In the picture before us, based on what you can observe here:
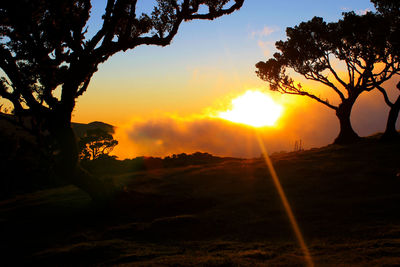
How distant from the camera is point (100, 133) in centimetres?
7381

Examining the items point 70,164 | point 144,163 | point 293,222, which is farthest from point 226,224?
point 144,163

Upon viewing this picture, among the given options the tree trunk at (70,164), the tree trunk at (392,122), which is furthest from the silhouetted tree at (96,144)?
the tree trunk at (70,164)

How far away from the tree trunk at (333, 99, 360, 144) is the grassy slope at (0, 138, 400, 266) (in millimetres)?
19128

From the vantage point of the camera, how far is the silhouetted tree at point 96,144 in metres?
69.6

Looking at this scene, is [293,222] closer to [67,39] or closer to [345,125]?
[67,39]

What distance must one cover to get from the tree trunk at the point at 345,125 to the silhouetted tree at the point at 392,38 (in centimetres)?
557

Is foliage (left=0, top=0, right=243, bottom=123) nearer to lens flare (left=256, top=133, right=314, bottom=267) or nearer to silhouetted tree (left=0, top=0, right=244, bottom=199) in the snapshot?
silhouetted tree (left=0, top=0, right=244, bottom=199)

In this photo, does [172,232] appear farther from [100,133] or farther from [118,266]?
[100,133]

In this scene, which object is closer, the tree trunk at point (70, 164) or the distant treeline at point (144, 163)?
the tree trunk at point (70, 164)

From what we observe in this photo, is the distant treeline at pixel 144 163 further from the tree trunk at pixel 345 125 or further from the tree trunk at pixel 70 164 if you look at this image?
the tree trunk at pixel 70 164

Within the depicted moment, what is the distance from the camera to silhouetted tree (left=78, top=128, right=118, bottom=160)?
69.6 metres

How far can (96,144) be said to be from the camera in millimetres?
71812

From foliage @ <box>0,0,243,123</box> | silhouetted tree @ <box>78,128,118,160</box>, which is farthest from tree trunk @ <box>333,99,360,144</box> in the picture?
silhouetted tree @ <box>78,128,118,160</box>

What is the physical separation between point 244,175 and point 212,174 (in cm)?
313
